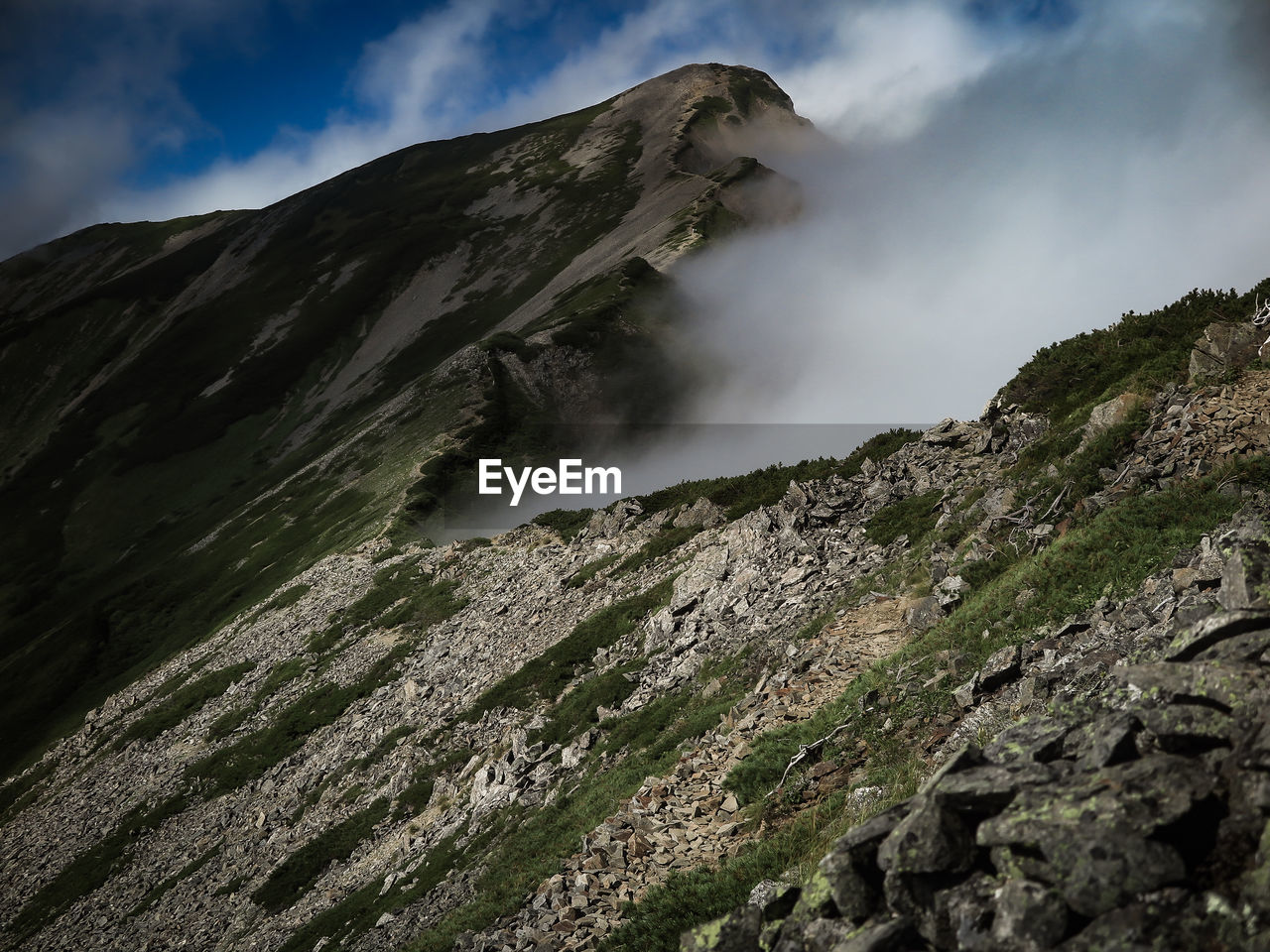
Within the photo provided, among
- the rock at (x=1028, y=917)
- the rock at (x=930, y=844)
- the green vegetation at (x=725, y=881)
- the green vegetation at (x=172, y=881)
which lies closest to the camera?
the rock at (x=1028, y=917)

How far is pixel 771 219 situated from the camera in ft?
510

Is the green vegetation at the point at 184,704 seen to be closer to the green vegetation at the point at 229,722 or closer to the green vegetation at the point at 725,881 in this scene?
the green vegetation at the point at 229,722

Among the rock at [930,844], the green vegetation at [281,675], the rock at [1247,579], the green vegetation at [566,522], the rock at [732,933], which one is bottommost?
the rock at [732,933]

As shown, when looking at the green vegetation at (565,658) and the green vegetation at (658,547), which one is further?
the green vegetation at (658,547)

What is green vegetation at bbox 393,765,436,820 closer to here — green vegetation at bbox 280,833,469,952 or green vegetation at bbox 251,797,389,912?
green vegetation at bbox 251,797,389,912

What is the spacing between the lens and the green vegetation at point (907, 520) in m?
28.9

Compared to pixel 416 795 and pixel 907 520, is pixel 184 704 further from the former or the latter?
pixel 907 520

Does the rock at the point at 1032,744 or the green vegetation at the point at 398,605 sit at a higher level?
the green vegetation at the point at 398,605

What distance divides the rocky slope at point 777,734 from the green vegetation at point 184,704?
26.5 inches

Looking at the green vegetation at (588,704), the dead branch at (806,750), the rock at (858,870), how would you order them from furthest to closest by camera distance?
1. the green vegetation at (588,704)
2. the dead branch at (806,750)
3. the rock at (858,870)

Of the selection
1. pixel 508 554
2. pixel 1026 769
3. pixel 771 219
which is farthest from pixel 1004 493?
pixel 771 219

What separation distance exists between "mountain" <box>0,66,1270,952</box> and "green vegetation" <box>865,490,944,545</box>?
0.18 m

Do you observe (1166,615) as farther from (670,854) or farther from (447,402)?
(447,402)

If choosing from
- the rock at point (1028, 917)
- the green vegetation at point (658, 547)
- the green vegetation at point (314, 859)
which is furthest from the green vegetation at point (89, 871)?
the rock at point (1028, 917)
